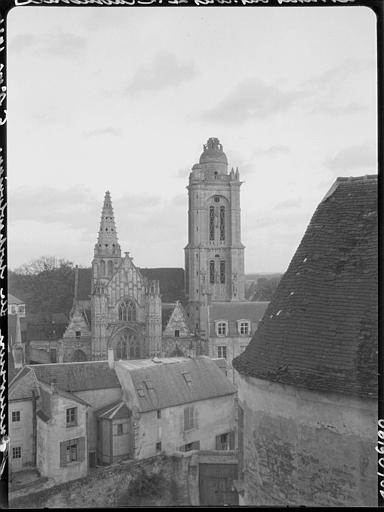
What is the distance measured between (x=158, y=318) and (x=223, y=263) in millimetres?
9909

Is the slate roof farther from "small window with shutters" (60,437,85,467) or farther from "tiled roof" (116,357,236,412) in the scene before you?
"small window with shutters" (60,437,85,467)

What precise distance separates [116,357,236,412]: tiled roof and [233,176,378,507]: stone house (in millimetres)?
12452

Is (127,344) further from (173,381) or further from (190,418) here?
(190,418)

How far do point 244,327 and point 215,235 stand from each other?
10.9 meters

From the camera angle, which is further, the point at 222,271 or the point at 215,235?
the point at 215,235

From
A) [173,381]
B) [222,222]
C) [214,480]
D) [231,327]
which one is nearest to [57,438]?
[173,381]

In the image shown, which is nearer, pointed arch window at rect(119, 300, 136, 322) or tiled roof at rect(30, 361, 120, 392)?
tiled roof at rect(30, 361, 120, 392)

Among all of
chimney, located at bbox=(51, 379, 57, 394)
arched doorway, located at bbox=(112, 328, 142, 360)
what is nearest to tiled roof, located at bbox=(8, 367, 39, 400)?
chimney, located at bbox=(51, 379, 57, 394)

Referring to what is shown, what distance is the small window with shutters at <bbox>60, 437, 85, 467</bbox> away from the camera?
18750mm

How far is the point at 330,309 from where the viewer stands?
723 cm

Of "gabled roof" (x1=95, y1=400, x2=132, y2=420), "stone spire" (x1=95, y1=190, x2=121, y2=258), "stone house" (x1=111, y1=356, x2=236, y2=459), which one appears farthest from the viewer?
"stone spire" (x1=95, y1=190, x2=121, y2=258)

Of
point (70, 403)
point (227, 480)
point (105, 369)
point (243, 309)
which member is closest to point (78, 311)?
point (243, 309)

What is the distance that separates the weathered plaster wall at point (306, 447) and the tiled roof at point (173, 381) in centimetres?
1273

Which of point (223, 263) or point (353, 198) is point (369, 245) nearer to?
point (353, 198)
